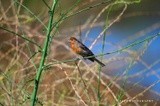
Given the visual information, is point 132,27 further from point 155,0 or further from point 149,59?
point 149,59

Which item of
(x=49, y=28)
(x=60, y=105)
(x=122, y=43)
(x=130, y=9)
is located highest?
(x=130, y=9)

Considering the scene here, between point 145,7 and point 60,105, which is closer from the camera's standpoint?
point 60,105

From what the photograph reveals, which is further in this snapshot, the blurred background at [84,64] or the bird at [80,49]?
the bird at [80,49]

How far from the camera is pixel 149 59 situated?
807 cm

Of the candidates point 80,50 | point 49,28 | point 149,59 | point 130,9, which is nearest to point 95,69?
point 80,50

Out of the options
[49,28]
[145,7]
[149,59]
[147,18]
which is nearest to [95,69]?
[49,28]

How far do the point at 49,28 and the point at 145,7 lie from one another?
11219 mm

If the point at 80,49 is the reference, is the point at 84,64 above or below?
below

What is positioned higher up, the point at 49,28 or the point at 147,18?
the point at 147,18

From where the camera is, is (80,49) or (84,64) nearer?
(84,64)

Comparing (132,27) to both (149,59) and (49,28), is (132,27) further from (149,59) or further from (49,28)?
(49,28)

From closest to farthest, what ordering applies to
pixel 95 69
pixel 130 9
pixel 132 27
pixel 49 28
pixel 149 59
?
pixel 49 28 → pixel 95 69 → pixel 149 59 → pixel 130 9 → pixel 132 27

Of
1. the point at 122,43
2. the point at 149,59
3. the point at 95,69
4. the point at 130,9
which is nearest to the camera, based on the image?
the point at 95,69

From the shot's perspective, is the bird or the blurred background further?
the bird
